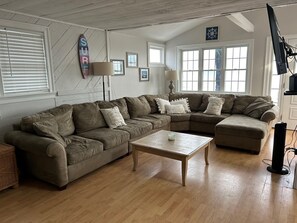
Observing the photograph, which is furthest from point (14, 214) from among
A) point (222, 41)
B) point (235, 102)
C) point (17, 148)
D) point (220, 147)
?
point (222, 41)

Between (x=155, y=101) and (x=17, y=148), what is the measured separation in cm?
305

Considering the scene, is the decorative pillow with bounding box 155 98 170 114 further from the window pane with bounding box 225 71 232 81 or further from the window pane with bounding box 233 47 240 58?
the window pane with bounding box 233 47 240 58

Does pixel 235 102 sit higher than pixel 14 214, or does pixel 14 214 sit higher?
pixel 235 102

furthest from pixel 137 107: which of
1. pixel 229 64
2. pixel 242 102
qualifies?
pixel 229 64

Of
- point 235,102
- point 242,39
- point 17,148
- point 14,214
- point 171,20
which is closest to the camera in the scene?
point 14,214

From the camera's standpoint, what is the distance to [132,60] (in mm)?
5441

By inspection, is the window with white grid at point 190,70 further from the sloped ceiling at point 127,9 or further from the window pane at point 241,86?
the sloped ceiling at point 127,9

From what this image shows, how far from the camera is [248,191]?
8.46ft

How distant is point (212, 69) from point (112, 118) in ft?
11.4

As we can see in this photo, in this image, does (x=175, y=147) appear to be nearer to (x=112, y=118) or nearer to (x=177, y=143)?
(x=177, y=143)

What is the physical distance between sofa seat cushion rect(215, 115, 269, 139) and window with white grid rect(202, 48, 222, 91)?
2.01 metres

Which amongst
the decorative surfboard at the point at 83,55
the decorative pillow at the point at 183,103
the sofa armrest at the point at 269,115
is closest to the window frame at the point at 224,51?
the decorative pillow at the point at 183,103

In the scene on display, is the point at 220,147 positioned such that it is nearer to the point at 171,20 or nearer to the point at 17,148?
the point at 171,20

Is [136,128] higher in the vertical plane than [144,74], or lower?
lower
